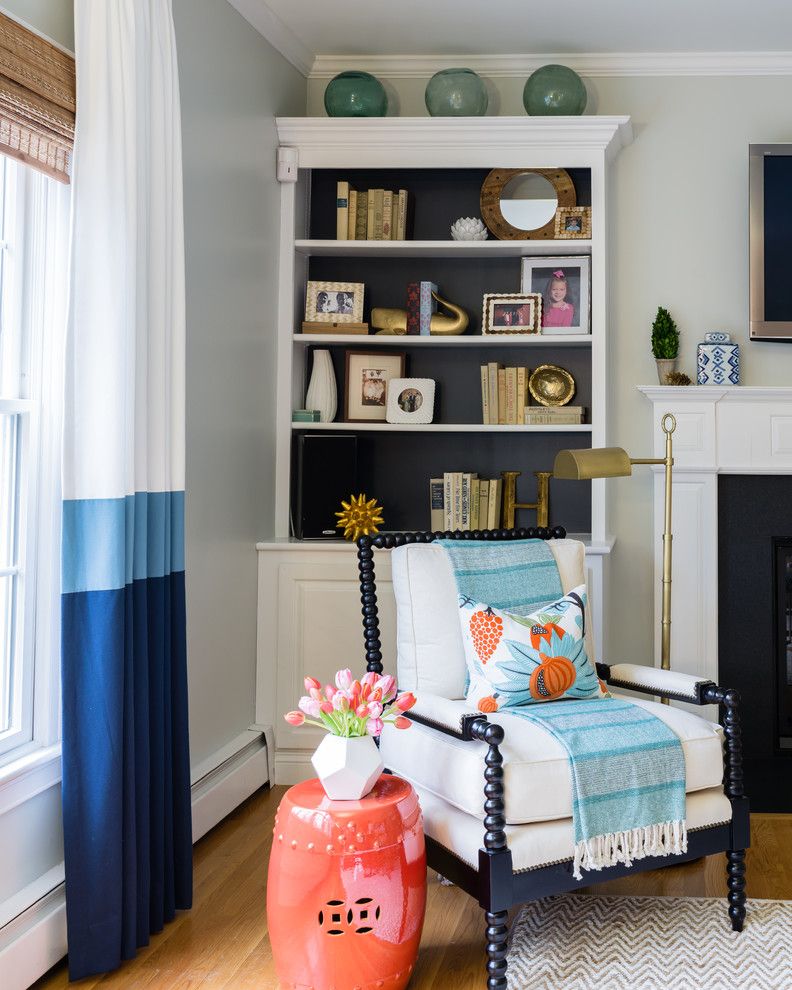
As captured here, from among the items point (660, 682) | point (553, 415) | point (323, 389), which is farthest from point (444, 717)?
point (323, 389)

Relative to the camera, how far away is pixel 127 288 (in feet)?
7.07

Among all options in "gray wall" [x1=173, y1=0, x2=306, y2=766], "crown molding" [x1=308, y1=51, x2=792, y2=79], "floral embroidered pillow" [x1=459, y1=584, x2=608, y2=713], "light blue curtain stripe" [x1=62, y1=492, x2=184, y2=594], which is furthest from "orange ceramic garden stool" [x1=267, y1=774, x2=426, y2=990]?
"crown molding" [x1=308, y1=51, x2=792, y2=79]

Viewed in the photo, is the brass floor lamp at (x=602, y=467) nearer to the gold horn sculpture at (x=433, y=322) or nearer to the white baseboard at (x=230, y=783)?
the gold horn sculpture at (x=433, y=322)

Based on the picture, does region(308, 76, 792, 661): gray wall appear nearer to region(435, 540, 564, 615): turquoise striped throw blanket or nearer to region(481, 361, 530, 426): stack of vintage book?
region(481, 361, 530, 426): stack of vintage book

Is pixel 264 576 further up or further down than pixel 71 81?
further down

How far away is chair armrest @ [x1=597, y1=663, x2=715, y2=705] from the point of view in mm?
2455

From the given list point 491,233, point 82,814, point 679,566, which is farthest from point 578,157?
point 82,814

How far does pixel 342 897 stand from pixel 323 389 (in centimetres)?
217

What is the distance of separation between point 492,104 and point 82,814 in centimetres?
304

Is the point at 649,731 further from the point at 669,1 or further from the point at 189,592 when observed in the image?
the point at 669,1

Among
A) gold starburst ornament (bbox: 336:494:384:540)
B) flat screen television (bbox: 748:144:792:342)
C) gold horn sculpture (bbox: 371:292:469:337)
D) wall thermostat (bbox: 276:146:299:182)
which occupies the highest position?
wall thermostat (bbox: 276:146:299:182)

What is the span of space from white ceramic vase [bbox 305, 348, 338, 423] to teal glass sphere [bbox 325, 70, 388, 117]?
2.96 feet

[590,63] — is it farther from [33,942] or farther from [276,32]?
[33,942]

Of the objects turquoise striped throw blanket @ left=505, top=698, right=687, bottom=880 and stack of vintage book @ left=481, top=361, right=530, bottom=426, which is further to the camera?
stack of vintage book @ left=481, top=361, right=530, bottom=426
